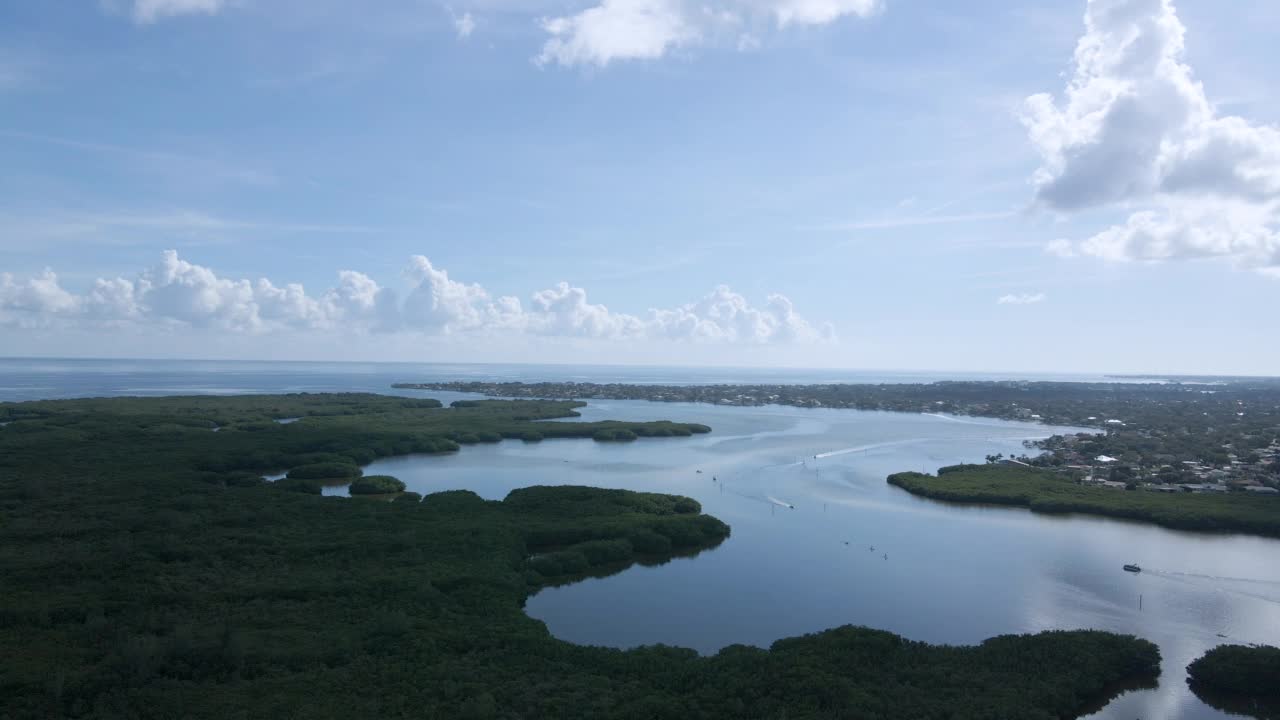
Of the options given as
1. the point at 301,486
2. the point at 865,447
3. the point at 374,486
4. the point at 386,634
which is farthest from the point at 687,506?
the point at 865,447

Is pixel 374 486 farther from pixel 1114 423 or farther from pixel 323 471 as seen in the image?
pixel 1114 423

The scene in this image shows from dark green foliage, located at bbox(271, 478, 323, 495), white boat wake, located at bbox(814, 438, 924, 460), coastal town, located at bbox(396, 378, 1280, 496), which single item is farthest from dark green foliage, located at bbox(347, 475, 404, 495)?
coastal town, located at bbox(396, 378, 1280, 496)

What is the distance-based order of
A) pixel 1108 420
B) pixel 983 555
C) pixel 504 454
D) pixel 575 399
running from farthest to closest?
pixel 575 399
pixel 1108 420
pixel 504 454
pixel 983 555

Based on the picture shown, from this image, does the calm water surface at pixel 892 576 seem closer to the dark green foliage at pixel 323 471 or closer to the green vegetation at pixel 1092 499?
the green vegetation at pixel 1092 499

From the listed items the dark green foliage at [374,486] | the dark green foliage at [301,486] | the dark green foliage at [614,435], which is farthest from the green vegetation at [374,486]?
the dark green foliage at [614,435]

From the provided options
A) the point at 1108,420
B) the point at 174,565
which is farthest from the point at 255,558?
the point at 1108,420

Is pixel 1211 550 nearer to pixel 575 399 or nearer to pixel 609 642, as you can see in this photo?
pixel 609 642
